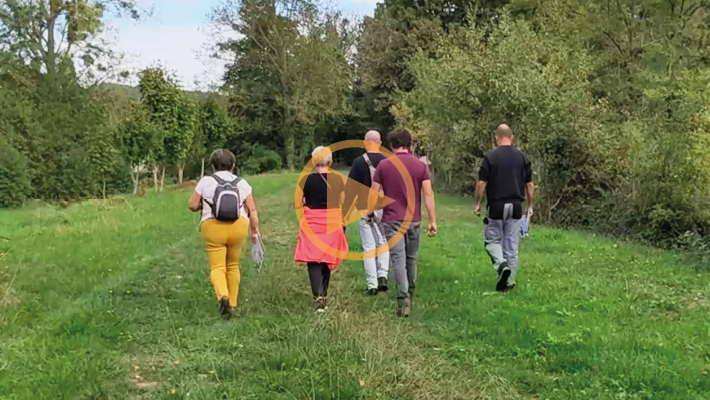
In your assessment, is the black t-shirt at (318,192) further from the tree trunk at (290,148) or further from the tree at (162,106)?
the tree trunk at (290,148)

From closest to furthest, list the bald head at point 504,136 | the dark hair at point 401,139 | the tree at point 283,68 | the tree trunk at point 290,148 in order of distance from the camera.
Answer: the dark hair at point 401,139 < the bald head at point 504,136 < the tree at point 283,68 < the tree trunk at point 290,148

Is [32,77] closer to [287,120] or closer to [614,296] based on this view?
[287,120]

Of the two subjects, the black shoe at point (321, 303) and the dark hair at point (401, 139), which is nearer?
the black shoe at point (321, 303)

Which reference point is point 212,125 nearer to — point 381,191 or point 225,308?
point 381,191

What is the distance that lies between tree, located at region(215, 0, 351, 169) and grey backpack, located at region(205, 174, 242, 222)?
35.3 meters

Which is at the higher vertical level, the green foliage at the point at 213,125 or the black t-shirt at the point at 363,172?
the green foliage at the point at 213,125

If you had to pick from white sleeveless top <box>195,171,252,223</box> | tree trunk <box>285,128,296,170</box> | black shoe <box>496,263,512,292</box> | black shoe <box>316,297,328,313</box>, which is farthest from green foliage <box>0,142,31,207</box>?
black shoe <box>496,263,512,292</box>

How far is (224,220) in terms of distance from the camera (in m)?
6.46

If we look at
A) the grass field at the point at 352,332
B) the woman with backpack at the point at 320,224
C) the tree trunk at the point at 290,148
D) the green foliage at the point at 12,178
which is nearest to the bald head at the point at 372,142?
the woman with backpack at the point at 320,224

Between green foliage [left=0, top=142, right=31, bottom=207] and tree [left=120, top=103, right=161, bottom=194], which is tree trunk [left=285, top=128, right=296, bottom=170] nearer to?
tree [left=120, top=103, right=161, bottom=194]

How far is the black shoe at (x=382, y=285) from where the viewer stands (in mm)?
8068

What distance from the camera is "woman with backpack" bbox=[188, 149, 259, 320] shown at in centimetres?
645

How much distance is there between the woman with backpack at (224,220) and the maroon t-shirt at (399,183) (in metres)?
1.40

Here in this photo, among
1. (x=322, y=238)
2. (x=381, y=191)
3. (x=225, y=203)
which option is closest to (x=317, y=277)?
(x=322, y=238)
